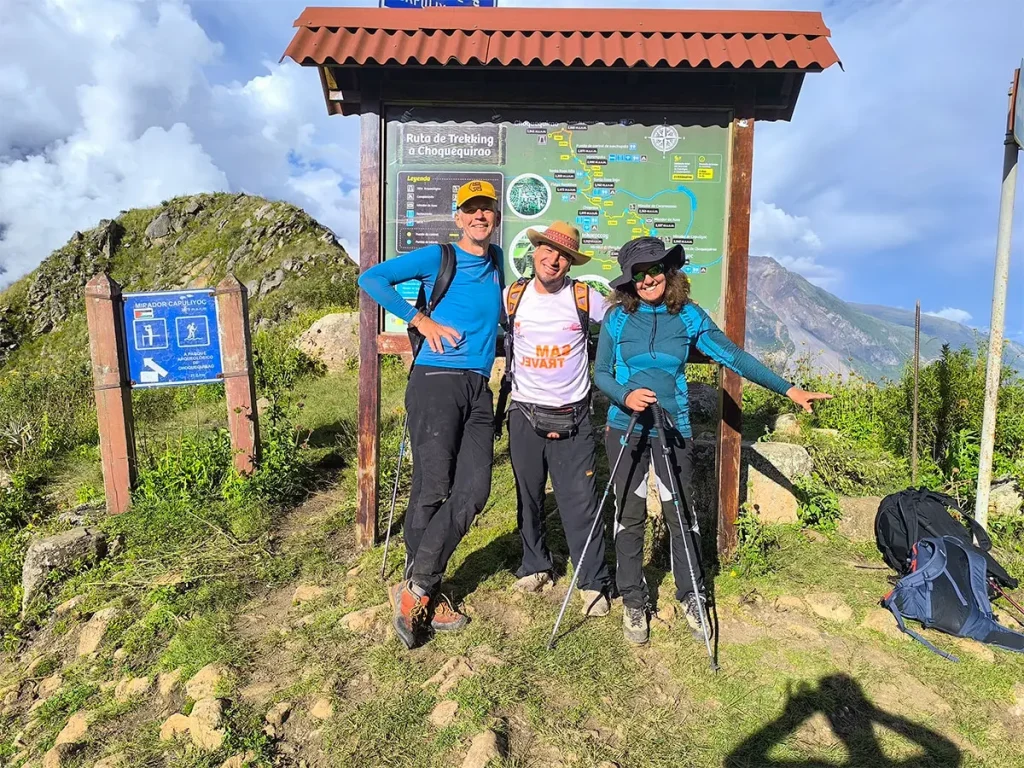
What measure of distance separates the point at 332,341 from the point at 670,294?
9686 mm

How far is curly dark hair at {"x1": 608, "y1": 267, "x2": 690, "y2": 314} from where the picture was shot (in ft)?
11.1

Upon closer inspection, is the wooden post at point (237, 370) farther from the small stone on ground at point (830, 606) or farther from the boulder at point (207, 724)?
the small stone on ground at point (830, 606)

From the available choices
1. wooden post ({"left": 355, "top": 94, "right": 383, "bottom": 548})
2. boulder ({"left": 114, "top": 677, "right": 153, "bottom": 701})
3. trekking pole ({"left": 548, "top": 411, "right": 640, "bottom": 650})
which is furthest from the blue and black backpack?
boulder ({"left": 114, "top": 677, "right": 153, "bottom": 701})

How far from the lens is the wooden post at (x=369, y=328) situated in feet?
14.2

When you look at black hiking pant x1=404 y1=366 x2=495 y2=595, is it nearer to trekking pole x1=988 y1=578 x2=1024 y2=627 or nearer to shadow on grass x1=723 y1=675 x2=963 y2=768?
shadow on grass x1=723 y1=675 x2=963 y2=768

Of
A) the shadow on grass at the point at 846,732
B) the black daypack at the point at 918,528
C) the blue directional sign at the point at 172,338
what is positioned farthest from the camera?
the blue directional sign at the point at 172,338

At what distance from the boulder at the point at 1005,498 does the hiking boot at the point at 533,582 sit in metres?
3.68

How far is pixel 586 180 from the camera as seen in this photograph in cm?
433

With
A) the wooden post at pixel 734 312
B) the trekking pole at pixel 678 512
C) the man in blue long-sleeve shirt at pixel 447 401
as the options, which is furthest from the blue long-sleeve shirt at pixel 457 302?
the wooden post at pixel 734 312

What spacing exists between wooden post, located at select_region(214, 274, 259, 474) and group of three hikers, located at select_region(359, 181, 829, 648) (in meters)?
2.64

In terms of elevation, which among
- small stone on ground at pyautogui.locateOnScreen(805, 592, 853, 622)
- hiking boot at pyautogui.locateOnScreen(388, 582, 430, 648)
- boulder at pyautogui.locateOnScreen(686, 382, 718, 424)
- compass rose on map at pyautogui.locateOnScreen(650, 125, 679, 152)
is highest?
compass rose on map at pyautogui.locateOnScreen(650, 125, 679, 152)

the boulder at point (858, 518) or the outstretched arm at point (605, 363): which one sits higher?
the outstretched arm at point (605, 363)

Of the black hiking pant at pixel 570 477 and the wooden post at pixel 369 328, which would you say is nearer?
the black hiking pant at pixel 570 477

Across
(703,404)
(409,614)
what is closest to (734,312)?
(409,614)
